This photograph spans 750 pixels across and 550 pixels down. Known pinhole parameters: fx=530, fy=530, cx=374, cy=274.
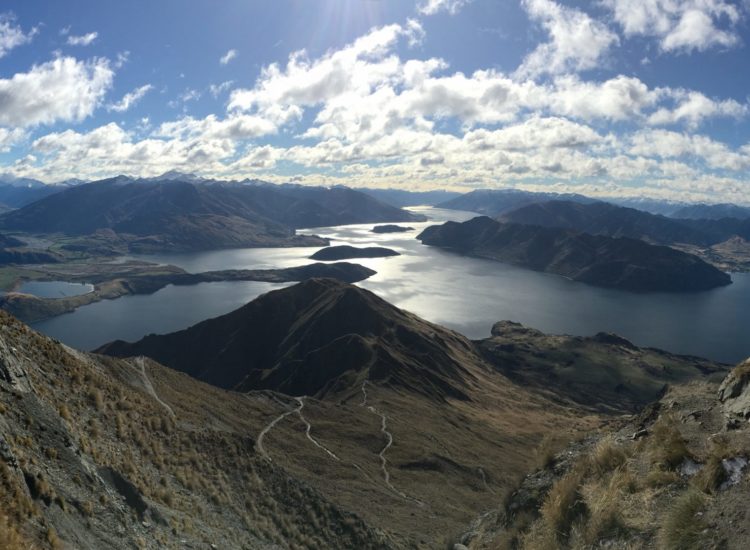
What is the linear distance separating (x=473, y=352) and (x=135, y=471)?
142049 millimetres

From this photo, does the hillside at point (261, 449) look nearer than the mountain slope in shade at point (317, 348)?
Yes

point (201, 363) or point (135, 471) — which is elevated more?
point (135, 471)

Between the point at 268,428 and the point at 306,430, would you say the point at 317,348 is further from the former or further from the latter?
the point at 268,428

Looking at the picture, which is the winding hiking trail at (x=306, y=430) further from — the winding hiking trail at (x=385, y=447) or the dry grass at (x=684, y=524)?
the dry grass at (x=684, y=524)

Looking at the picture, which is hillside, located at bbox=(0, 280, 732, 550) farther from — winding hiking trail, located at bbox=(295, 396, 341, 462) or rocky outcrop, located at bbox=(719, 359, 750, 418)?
rocky outcrop, located at bbox=(719, 359, 750, 418)

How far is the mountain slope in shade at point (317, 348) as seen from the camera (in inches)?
4328

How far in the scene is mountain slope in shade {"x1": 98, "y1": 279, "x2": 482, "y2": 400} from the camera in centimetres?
10994

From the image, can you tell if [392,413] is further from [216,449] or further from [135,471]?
[135,471]

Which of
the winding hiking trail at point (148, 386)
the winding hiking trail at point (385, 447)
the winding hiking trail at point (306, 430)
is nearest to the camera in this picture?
the winding hiking trail at point (148, 386)

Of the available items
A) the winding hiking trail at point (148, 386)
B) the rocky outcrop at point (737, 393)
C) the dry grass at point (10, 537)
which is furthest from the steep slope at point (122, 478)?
the rocky outcrop at point (737, 393)

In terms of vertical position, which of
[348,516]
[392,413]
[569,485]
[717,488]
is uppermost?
[717,488]

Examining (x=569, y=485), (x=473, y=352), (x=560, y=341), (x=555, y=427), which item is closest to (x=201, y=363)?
(x=473, y=352)

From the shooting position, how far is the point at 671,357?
17175cm

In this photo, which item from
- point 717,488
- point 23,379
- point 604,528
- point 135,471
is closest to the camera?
point 717,488
